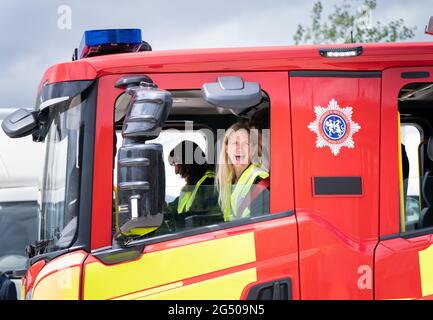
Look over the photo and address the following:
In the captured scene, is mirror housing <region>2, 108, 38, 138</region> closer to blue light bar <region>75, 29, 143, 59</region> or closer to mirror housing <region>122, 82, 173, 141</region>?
blue light bar <region>75, 29, 143, 59</region>

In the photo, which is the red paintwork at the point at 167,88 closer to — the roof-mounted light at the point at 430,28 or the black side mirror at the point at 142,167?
the black side mirror at the point at 142,167

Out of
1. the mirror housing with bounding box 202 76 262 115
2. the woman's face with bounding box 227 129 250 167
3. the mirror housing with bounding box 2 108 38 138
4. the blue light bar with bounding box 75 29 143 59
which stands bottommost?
the woman's face with bounding box 227 129 250 167

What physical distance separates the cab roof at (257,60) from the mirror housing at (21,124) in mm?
310

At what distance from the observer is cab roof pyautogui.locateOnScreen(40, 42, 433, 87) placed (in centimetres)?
406

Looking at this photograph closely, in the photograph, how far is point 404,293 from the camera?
390cm

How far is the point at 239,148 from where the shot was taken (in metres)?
4.18

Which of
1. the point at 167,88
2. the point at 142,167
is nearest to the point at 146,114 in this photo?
the point at 142,167

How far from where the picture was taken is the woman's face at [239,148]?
13.6 ft

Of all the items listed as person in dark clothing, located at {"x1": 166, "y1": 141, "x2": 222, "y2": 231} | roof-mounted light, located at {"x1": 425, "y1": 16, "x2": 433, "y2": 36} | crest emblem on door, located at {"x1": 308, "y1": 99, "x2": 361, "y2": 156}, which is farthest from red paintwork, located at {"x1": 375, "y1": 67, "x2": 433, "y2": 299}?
person in dark clothing, located at {"x1": 166, "y1": 141, "x2": 222, "y2": 231}

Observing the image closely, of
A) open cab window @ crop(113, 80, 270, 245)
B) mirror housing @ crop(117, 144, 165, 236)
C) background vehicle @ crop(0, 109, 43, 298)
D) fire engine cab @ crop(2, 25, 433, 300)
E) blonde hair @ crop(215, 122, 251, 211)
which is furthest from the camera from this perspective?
background vehicle @ crop(0, 109, 43, 298)

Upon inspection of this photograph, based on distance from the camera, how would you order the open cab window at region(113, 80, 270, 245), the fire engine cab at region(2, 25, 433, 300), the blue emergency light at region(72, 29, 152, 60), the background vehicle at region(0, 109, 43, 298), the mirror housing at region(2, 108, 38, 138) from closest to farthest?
the fire engine cab at region(2, 25, 433, 300)
the open cab window at region(113, 80, 270, 245)
the mirror housing at region(2, 108, 38, 138)
the blue emergency light at region(72, 29, 152, 60)
the background vehicle at region(0, 109, 43, 298)

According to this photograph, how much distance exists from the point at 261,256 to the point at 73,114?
1.26 metres

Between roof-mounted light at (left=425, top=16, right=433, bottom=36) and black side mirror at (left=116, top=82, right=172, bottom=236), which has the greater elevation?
roof-mounted light at (left=425, top=16, right=433, bottom=36)

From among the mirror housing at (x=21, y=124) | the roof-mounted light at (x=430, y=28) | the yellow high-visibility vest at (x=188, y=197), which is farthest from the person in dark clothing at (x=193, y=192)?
the roof-mounted light at (x=430, y=28)
